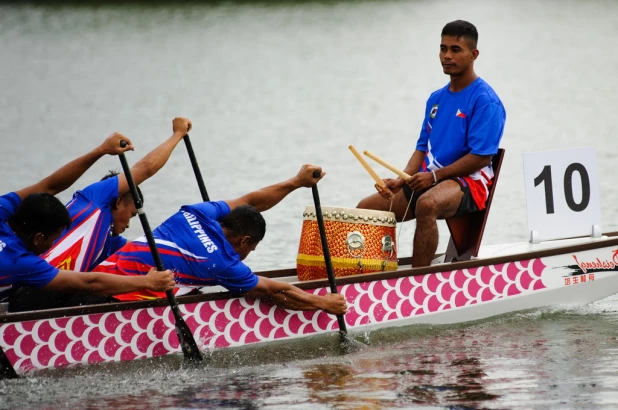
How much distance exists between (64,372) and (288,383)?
4.01 feet

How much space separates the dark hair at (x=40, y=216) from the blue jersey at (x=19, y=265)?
0.24ft

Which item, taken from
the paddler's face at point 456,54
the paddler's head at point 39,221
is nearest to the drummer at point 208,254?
the paddler's head at point 39,221

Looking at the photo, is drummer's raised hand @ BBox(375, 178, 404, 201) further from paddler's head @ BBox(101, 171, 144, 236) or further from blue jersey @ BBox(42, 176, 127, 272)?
blue jersey @ BBox(42, 176, 127, 272)

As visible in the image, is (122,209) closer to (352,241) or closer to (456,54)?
(352,241)

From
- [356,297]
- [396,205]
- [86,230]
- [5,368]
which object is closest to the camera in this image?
[5,368]

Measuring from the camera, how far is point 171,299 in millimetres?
5723

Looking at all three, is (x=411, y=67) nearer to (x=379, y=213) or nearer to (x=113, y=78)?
(x=113, y=78)

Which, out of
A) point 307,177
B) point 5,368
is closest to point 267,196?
point 307,177

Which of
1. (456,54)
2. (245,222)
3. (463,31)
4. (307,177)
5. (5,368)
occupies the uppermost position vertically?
(463,31)

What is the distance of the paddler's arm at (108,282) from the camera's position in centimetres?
535

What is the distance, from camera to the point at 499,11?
22578 millimetres

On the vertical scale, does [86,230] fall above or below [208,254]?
above

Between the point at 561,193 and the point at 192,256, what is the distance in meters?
2.76

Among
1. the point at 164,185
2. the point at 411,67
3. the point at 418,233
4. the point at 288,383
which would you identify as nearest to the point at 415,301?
the point at 418,233
